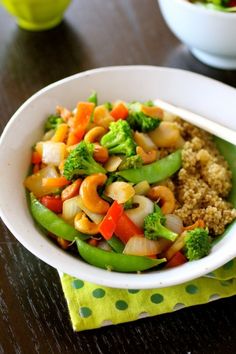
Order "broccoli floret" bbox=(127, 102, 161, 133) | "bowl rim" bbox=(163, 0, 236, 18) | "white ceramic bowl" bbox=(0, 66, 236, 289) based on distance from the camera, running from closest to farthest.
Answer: "white ceramic bowl" bbox=(0, 66, 236, 289)
"broccoli floret" bbox=(127, 102, 161, 133)
"bowl rim" bbox=(163, 0, 236, 18)

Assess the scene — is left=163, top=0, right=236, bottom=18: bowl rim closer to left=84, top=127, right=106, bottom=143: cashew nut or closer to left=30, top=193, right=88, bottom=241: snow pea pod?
left=84, top=127, right=106, bottom=143: cashew nut

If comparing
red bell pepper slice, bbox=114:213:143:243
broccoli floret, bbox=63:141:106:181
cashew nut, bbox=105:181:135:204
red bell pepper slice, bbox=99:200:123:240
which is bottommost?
red bell pepper slice, bbox=114:213:143:243

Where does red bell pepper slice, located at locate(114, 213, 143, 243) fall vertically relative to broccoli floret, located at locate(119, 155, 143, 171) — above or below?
below

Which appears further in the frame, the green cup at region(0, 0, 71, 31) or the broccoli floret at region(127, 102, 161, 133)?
the green cup at region(0, 0, 71, 31)

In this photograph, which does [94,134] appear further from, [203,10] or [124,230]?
[203,10]

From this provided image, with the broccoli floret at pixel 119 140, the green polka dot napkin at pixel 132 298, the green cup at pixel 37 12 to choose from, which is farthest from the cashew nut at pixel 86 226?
the green cup at pixel 37 12

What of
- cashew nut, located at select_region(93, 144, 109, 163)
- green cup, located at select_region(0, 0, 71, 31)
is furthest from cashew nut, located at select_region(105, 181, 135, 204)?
green cup, located at select_region(0, 0, 71, 31)
